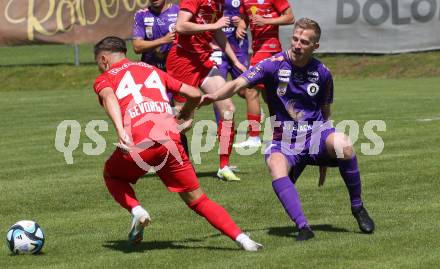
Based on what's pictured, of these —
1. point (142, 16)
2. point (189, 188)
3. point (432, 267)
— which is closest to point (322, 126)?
point (189, 188)

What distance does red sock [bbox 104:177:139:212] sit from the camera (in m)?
8.04

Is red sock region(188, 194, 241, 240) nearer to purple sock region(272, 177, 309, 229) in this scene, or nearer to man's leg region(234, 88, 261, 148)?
purple sock region(272, 177, 309, 229)

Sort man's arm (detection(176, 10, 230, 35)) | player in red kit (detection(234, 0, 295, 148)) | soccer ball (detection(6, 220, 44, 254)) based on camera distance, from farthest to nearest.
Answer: player in red kit (detection(234, 0, 295, 148))
man's arm (detection(176, 10, 230, 35))
soccer ball (detection(6, 220, 44, 254))

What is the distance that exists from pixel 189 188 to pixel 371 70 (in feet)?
66.6

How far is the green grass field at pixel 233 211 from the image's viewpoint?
7512 millimetres

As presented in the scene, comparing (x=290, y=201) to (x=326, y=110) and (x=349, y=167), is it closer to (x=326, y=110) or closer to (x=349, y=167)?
(x=349, y=167)

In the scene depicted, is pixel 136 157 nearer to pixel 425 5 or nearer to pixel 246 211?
pixel 246 211

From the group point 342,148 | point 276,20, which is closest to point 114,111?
point 342,148

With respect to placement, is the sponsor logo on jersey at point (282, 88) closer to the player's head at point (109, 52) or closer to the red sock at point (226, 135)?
the player's head at point (109, 52)

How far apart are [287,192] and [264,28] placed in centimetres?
740

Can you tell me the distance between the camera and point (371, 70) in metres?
27.7

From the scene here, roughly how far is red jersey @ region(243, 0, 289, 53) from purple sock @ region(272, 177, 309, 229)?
6.79m

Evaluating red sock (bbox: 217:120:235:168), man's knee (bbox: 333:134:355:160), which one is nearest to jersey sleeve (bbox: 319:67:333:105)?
man's knee (bbox: 333:134:355:160)

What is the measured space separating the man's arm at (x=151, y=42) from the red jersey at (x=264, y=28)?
269 cm
